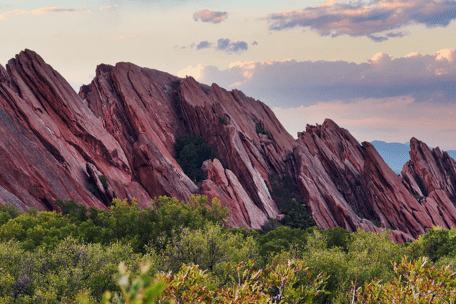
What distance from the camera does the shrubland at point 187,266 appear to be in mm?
17355

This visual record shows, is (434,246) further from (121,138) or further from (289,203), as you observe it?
(121,138)

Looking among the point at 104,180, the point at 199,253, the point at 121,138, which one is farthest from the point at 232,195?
the point at 199,253

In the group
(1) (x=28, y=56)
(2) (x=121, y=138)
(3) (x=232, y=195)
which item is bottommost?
(3) (x=232, y=195)

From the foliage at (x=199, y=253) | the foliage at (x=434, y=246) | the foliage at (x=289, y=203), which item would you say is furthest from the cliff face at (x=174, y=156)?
the foliage at (x=434, y=246)

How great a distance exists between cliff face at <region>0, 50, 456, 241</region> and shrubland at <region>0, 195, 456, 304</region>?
10579 mm

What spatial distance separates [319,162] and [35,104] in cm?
7841

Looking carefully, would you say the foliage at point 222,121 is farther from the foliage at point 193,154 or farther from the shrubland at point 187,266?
the shrubland at point 187,266

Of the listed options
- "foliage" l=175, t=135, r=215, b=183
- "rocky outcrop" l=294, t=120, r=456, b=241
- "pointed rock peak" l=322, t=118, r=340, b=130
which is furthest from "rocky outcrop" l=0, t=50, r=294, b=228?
"pointed rock peak" l=322, t=118, r=340, b=130

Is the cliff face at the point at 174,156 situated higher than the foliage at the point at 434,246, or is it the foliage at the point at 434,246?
the cliff face at the point at 174,156

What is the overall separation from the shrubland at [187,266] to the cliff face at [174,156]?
416 inches

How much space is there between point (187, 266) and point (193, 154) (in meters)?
86.0

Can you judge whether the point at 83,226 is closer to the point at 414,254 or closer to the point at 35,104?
the point at 35,104

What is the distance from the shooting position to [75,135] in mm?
83125

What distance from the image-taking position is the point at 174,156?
4237 inches
